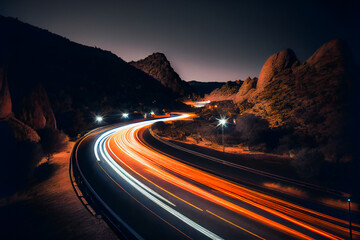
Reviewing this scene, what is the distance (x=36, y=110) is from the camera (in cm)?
2102

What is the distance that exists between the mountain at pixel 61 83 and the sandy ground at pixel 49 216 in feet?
42.7

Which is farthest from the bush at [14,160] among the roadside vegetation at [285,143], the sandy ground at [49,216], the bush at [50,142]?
the roadside vegetation at [285,143]

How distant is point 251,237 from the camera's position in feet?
24.4

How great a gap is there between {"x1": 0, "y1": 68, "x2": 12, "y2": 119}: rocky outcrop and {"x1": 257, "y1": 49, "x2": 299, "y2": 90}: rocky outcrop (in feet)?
165

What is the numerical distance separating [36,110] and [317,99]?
46.0 metres

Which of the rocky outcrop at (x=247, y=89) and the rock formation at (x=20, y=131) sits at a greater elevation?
the rocky outcrop at (x=247, y=89)

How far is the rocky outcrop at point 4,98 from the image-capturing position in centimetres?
1669

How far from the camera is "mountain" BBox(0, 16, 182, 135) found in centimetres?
2025

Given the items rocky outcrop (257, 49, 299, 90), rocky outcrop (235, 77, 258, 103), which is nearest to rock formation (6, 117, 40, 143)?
rocky outcrop (257, 49, 299, 90)

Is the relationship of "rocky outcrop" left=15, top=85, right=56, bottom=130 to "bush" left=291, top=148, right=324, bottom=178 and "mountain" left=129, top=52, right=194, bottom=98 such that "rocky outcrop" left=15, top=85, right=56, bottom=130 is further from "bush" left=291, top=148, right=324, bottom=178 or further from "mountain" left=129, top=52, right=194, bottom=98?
"mountain" left=129, top=52, right=194, bottom=98

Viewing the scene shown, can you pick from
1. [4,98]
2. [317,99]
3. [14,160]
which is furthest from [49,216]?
[317,99]

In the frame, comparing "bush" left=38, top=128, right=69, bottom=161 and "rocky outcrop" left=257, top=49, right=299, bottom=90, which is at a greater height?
"rocky outcrop" left=257, top=49, right=299, bottom=90

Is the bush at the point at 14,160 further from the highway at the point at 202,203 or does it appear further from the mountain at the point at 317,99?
the mountain at the point at 317,99

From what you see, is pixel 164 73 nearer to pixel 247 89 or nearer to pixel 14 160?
pixel 247 89
